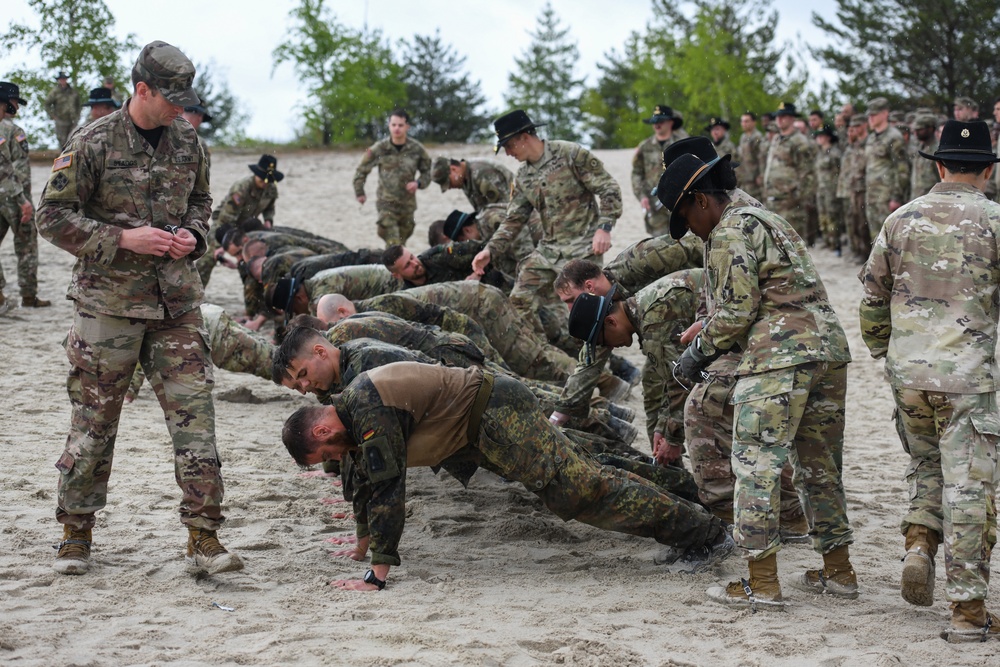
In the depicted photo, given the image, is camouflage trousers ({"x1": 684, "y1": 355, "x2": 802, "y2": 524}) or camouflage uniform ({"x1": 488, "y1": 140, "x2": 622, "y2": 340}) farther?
camouflage uniform ({"x1": 488, "y1": 140, "x2": 622, "y2": 340})

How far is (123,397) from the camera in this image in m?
4.67

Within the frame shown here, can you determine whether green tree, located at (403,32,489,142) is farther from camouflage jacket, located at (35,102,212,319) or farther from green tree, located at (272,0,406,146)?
camouflage jacket, located at (35,102,212,319)

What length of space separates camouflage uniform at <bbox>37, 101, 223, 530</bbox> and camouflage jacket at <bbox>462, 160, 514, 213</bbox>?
6.09 metres

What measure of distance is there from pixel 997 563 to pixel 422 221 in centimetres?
1459

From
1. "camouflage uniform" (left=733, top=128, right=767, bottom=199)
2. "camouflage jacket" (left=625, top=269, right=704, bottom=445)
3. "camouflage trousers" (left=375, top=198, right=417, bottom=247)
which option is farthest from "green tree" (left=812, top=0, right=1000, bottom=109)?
"camouflage jacket" (left=625, top=269, right=704, bottom=445)

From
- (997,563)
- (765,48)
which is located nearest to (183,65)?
(997,563)

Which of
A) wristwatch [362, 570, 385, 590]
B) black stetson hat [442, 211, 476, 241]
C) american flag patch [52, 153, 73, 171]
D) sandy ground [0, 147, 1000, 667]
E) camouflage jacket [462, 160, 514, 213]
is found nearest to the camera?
sandy ground [0, 147, 1000, 667]

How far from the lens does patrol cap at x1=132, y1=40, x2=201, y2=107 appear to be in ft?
15.0

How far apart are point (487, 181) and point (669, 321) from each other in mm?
5153

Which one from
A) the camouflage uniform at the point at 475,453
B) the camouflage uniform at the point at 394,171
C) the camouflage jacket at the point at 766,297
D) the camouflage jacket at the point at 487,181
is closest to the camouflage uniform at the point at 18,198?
the camouflage uniform at the point at 394,171

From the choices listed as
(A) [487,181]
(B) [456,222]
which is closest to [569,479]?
(B) [456,222]

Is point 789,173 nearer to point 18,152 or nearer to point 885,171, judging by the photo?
point 885,171

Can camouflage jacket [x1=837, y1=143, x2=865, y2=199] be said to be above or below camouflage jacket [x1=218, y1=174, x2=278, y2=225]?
above

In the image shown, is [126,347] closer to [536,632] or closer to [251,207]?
[536,632]
